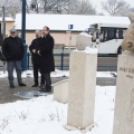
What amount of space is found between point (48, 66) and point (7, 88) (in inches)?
61.2

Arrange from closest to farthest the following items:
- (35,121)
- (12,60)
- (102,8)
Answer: (35,121)
(12,60)
(102,8)

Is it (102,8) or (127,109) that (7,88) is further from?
(102,8)

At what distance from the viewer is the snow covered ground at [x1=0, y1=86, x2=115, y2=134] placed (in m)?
3.66

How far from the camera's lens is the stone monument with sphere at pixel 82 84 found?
11.1 feet

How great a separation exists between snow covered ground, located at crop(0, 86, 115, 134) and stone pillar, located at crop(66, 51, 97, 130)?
23cm

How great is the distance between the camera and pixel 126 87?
2801 mm

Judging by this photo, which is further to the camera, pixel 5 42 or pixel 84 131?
pixel 5 42

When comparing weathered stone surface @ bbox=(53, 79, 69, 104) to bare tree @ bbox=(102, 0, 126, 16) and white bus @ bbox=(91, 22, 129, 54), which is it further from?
bare tree @ bbox=(102, 0, 126, 16)

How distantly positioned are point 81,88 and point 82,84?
0.07 m

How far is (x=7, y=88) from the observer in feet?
21.7

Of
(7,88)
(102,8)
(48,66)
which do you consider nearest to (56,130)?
(48,66)

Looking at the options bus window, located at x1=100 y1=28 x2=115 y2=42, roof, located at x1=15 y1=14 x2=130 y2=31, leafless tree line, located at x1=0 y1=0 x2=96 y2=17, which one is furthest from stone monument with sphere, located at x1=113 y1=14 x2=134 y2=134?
leafless tree line, located at x1=0 y1=0 x2=96 y2=17

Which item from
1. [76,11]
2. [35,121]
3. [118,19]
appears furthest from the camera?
[76,11]

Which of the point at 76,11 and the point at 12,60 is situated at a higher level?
the point at 76,11
